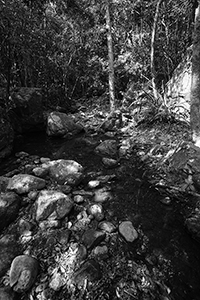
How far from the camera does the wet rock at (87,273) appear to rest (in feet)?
5.13

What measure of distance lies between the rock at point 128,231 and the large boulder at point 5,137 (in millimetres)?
2885

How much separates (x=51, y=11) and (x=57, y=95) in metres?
3.95

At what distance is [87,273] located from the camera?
1607 millimetres

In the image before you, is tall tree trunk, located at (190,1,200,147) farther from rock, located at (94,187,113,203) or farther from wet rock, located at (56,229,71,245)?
wet rock, located at (56,229,71,245)

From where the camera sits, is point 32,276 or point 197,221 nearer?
point 32,276

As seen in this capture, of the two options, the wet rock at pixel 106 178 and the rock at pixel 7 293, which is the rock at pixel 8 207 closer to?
the rock at pixel 7 293

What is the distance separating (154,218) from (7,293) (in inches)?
66.3

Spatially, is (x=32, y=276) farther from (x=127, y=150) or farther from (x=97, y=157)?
(x=127, y=150)

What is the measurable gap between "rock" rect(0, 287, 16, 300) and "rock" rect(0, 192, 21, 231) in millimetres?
718

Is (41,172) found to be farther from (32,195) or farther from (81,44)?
(81,44)

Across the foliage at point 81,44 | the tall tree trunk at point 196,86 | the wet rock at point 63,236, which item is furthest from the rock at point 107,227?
the foliage at point 81,44

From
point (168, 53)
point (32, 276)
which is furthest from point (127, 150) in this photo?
point (168, 53)

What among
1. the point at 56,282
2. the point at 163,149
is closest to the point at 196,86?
the point at 163,149

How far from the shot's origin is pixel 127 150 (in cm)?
396
